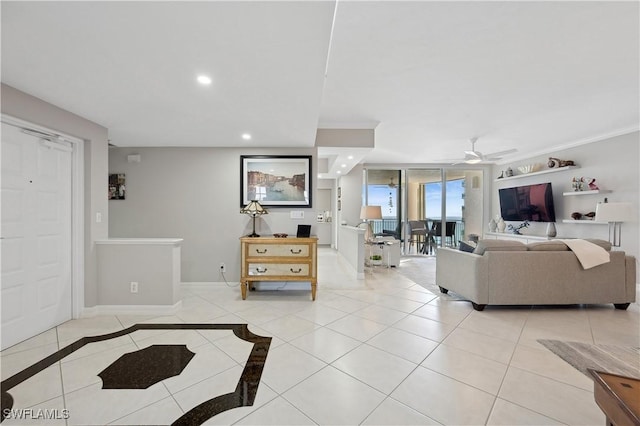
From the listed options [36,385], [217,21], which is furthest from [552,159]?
[36,385]

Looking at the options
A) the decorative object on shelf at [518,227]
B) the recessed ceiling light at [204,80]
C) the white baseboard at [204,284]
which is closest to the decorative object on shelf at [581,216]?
the decorative object on shelf at [518,227]

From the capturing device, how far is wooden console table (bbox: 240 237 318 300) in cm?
351

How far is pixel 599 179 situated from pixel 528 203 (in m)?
1.30

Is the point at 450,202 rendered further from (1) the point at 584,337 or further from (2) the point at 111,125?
(2) the point at 111,125

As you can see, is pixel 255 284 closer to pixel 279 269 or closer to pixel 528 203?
pixel 279 269

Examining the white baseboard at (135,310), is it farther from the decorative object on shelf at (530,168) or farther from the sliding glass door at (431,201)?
the decorative object on shelf at (530,168)

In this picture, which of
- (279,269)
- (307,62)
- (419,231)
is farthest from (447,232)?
(307,62)

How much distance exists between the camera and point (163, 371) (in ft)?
6.34

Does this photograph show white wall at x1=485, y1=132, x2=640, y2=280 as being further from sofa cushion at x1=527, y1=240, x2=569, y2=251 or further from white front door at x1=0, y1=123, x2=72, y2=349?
white front door at x1=0, y1=123, x2=72, y2=349

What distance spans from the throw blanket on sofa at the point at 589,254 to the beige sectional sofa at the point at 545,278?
5 cm

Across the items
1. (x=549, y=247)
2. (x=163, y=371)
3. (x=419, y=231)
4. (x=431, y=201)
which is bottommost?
(x=163, y=371)

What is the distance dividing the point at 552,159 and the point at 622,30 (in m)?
4.17

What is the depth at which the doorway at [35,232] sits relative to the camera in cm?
228

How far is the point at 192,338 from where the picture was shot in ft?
8.05
